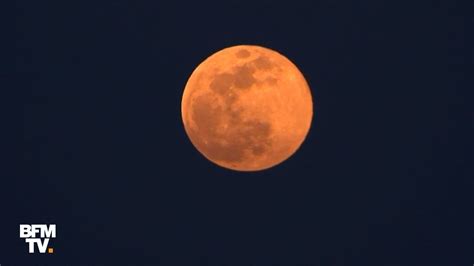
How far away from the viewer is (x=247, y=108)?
38.6 ft

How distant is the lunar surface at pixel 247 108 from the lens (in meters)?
11.9

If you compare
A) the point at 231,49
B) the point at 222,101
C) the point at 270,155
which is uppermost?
the point at 231,49

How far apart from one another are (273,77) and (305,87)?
97cm

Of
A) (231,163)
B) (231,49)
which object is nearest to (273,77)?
(231,49)

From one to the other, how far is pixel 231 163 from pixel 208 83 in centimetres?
178

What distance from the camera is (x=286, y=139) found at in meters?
12.3

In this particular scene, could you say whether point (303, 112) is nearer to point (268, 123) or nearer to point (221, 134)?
point (268, 123)

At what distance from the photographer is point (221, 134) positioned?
12.1 metres

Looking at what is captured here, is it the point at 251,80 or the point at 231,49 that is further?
the point at 231,49

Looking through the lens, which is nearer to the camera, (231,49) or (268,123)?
(268,123)

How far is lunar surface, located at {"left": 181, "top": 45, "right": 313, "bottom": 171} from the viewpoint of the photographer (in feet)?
38.9

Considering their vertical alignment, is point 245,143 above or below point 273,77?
below

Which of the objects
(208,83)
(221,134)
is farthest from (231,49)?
(221,134)

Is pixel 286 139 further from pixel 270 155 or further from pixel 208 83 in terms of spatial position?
pixel 208 83
